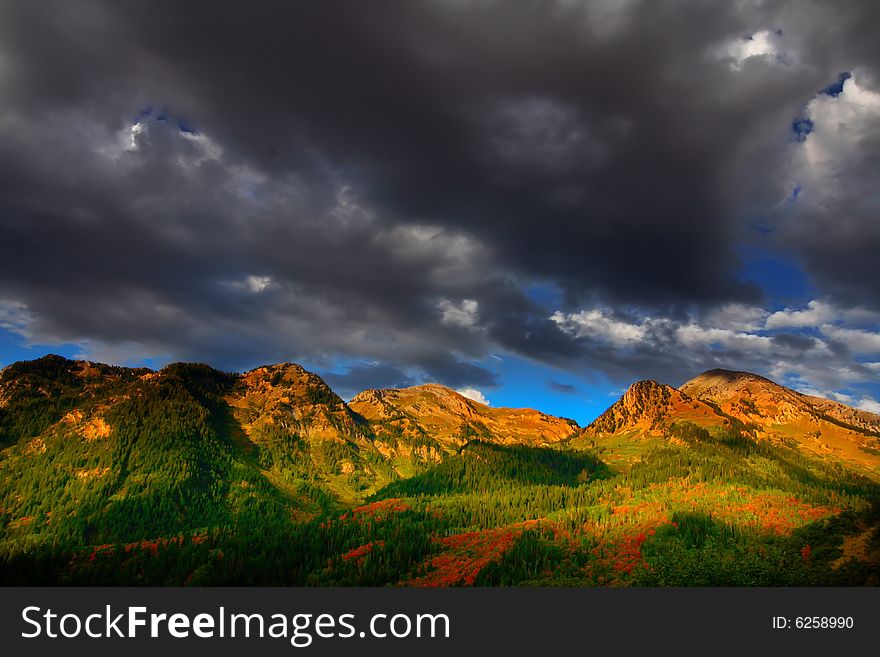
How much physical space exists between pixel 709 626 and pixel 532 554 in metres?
141

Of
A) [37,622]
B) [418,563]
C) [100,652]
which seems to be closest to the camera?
[100,652]

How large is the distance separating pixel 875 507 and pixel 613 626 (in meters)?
150

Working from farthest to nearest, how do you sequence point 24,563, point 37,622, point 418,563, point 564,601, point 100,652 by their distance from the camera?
point 418,563
point 24,563
point 564,601
point 37,622
point 100,652

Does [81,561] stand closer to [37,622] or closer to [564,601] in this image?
[37,622]

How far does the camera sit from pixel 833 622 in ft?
187

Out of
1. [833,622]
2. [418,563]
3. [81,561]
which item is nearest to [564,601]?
[833,622]

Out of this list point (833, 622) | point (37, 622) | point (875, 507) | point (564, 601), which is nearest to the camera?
point (37, 622)

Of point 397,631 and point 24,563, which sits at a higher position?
point 397,631

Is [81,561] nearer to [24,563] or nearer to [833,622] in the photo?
[24,563]

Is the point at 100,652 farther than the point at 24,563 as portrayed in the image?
No

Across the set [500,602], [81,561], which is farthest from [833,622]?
[81,561]

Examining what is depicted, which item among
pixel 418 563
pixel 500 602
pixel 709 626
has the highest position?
pixel 500 602

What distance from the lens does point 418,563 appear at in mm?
199750

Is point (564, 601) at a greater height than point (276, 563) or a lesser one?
greater
